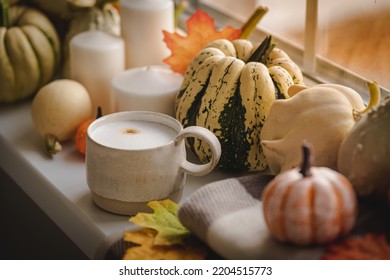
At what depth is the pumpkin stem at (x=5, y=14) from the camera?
3.84 feet

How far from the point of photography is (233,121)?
0.94 metres

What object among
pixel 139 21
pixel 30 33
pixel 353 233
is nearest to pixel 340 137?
pixel 353 233

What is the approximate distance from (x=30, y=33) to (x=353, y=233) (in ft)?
2.35

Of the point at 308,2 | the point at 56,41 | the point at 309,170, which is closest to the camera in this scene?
the point at 309,170

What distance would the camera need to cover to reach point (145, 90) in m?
1.07

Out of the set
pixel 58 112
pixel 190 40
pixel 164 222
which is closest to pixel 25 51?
pixel 58 112

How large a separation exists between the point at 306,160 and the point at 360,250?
10 centimetres

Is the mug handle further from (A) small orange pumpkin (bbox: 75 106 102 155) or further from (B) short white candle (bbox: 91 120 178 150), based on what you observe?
(A) small orange pumpkin (bbox: 75 106 102 155)

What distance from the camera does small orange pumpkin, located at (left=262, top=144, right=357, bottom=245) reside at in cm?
67

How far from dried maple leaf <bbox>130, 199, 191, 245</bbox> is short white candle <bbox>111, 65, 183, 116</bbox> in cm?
25

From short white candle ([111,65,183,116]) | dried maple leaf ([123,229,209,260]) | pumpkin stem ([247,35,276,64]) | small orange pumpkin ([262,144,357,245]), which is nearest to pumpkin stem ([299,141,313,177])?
small orange pumpkin ([262,144,357,245])

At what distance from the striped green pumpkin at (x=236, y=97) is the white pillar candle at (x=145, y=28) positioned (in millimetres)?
208

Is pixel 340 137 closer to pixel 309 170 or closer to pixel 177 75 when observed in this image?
pixel 309 170

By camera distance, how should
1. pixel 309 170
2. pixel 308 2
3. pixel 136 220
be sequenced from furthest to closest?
pixel 308 2 < pixel 136 220 < pixel 309 170
